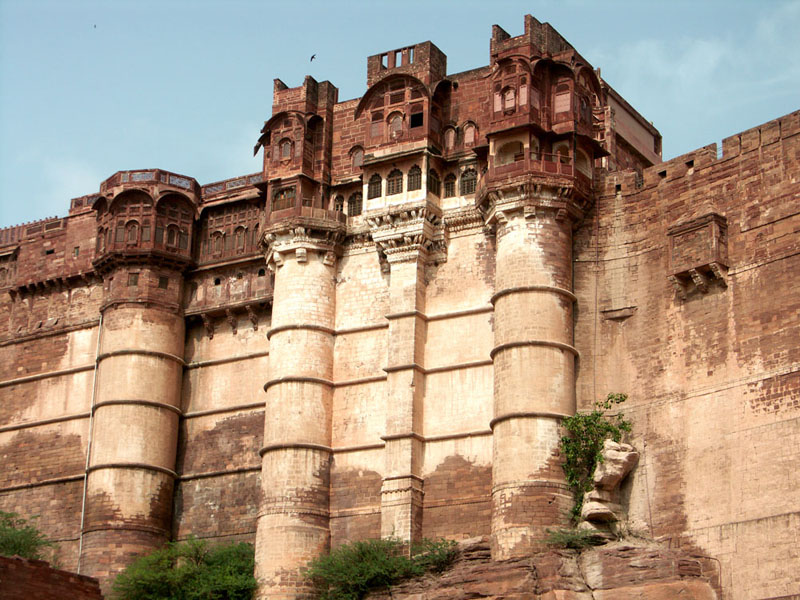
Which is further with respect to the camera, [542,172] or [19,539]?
[19,539]

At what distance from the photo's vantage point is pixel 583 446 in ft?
94.4

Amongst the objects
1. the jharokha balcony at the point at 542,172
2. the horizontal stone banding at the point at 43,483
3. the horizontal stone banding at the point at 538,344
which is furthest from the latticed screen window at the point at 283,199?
the horizontal stone banding at the point at 43,483

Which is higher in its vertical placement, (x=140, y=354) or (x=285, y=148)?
(x=285, y=148)

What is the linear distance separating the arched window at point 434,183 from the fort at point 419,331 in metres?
0.06

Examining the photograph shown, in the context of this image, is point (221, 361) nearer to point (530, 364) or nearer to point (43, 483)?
point (43, 483)

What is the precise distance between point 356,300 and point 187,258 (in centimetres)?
471

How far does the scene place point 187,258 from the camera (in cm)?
3562

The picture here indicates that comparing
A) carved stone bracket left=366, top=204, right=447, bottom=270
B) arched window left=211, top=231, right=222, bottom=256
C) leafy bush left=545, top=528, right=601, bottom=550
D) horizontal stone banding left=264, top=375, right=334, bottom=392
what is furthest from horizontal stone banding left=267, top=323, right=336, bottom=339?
leafy bush left=545, top=528, right=601, bottom=550

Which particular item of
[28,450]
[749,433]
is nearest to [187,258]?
[28,450]

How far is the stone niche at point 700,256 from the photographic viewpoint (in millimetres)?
28531

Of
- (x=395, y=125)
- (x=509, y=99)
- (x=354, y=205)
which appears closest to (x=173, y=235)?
(x=354, y=205)

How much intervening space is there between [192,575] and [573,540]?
26.2 feet

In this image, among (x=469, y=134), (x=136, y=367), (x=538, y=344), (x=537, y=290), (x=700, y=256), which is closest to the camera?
(x=700, y=256)

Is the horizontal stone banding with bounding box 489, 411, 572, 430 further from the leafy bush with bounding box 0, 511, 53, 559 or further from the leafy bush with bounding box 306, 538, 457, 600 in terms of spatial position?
the leafy bush with bounding box 0, 511, 53, 559
